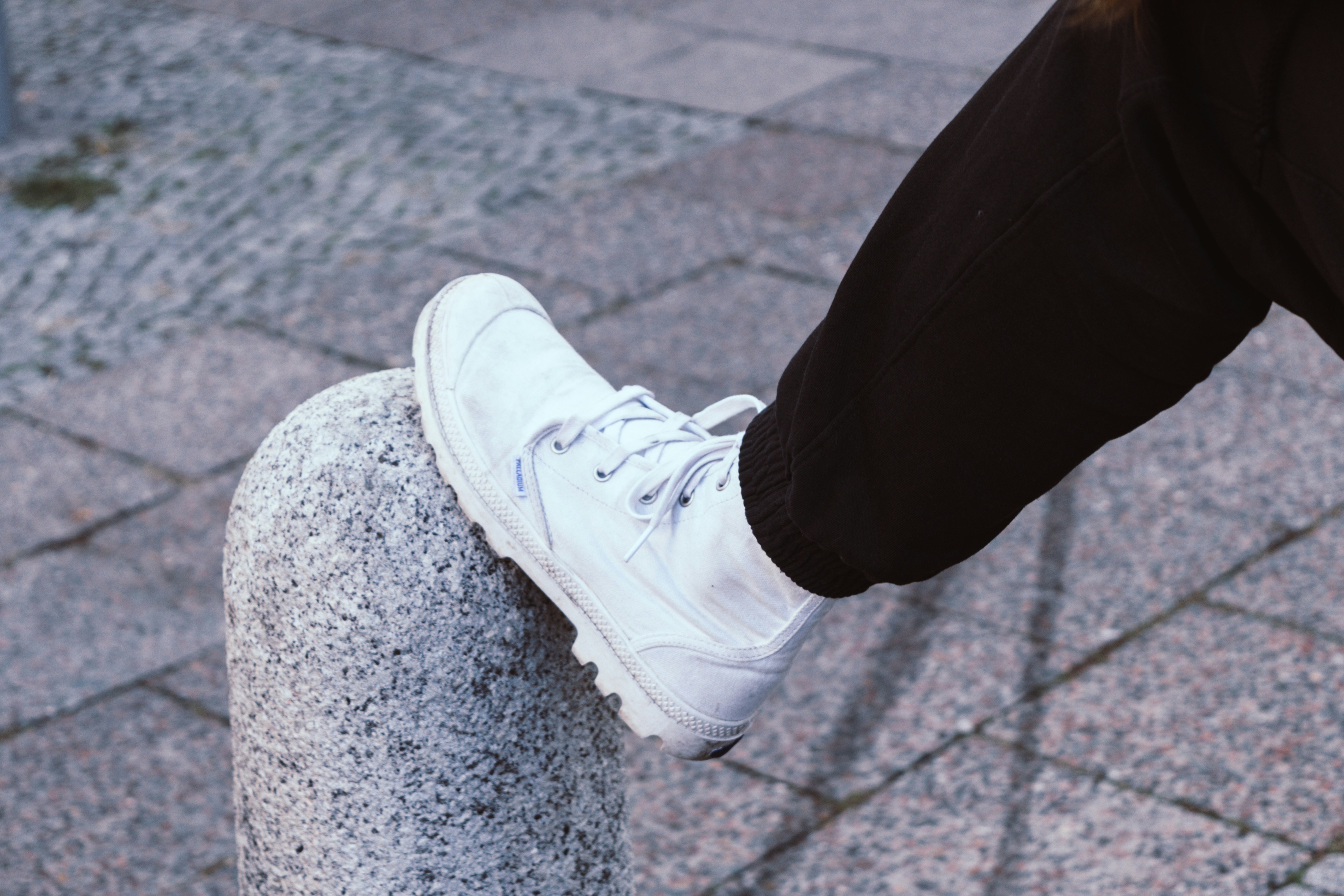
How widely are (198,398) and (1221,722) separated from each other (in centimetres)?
255

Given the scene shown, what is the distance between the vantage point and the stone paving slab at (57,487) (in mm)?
3256

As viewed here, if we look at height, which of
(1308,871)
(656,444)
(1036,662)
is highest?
(656,444)

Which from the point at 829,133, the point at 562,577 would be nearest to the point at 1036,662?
the point at 562,577

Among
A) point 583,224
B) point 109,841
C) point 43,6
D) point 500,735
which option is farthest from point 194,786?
point 43,6

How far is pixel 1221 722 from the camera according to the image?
2.45 metres

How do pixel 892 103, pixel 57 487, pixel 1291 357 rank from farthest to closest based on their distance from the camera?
pixel 892 103 → pixel 1291 357 → pixel 57 487

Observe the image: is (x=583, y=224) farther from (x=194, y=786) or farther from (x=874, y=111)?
(x=194, y=786)

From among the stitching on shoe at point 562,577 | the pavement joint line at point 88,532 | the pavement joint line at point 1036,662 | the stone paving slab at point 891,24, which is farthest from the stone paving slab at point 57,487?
the stone paving slab at point 891,24

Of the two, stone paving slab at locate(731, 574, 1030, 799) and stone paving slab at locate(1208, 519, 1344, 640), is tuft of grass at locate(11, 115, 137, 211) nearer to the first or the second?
stone paving slab at locate(731, 574, 1030, 799)

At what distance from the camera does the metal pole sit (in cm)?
549

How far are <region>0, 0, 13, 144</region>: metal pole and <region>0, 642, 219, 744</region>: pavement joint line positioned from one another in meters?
3.49

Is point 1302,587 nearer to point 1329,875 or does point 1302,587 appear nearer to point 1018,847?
point 1329,875

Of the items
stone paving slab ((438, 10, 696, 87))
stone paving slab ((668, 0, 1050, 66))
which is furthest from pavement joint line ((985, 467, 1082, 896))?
stone paving slab ((438, 10, 696, 87))

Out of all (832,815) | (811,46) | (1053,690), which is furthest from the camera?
(811,46)
